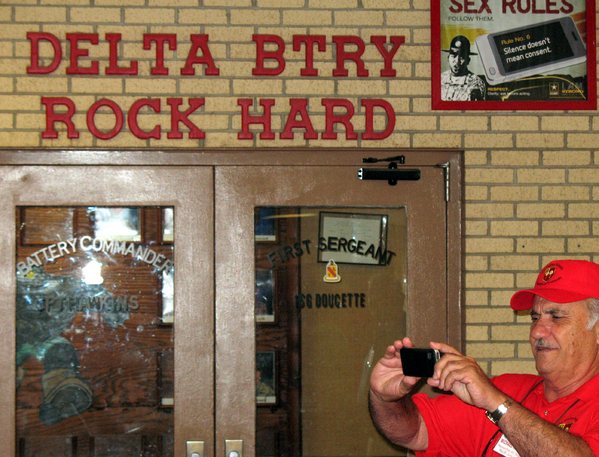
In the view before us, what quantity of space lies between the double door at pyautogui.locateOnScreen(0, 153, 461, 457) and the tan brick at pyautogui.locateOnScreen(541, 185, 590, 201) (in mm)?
483

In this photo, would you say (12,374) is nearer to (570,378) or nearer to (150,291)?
(150,291)

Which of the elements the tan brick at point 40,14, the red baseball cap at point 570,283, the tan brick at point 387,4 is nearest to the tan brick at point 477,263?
the red baseball cap at point 570,283

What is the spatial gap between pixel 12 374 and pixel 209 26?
2049 millimetres

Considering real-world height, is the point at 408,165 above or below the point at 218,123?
below

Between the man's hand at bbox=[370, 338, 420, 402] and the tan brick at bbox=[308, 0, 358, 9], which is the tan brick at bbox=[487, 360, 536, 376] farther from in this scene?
the tan brick at bbox=[308, 0, 358, 9]

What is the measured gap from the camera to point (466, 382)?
1875 millimetres

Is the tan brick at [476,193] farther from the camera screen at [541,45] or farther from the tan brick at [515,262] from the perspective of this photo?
the camera screen at [541,45]

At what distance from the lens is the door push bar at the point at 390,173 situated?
3.00 meters

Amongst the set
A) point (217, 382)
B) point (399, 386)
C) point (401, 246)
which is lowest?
point (217, 382)

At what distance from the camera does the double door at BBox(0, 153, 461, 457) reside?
295 cm

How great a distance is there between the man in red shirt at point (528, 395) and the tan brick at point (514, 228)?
25.8 inches

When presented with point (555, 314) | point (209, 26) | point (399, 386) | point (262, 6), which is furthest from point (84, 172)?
point (555, 314)

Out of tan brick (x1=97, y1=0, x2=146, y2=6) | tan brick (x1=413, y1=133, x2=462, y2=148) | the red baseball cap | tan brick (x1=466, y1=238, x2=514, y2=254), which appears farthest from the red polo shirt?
tan brick (x1=97, y1=0, x2=146, y2=6)

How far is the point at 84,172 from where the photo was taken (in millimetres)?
2979
